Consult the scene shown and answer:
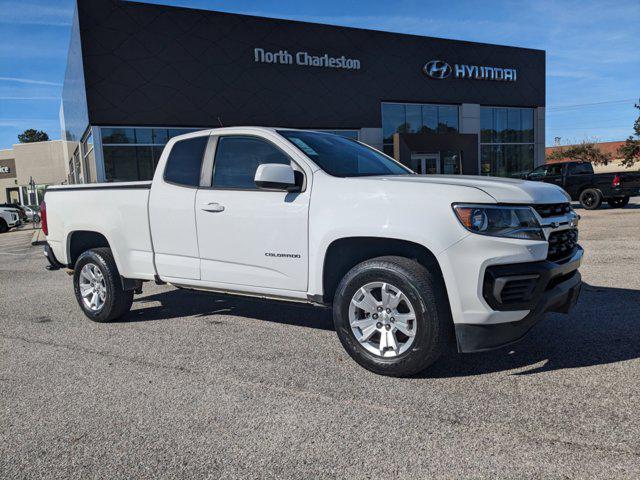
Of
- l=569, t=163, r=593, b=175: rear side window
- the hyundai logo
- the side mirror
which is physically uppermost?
the hyundai logo

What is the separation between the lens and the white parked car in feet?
91.7

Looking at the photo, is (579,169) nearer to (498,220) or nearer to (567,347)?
(567,347)

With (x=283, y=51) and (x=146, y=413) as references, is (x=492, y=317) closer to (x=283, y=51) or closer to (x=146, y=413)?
(x=146, y=413)

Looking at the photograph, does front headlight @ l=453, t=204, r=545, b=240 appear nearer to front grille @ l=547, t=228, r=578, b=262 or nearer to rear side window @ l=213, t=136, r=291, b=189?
front grille @ l=547, t=228, r=578, b=262

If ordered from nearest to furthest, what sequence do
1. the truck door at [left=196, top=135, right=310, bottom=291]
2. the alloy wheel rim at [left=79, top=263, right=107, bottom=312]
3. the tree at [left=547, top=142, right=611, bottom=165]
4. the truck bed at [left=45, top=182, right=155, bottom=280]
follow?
the truck door at [left=196, top=135, right=310, bottom=291], the truck bed at [left=45, top=182, right=155, bottom=280], the alloy wheel rim at [left=79, top=263, right=107, bottom=312], the tree at [left=547, top=142, right=611, bottom=165]

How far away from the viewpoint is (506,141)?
33.9m

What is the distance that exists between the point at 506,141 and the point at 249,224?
106 ft

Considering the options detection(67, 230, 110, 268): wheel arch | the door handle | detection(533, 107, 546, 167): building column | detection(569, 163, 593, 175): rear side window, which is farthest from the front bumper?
detection(533, 107, 546, 167): building column

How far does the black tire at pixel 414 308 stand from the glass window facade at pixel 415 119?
25603mm

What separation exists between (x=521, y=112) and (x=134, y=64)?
942 inches

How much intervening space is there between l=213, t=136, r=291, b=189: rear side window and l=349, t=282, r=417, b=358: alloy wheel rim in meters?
1.40

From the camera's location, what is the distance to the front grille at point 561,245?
383 centimetres

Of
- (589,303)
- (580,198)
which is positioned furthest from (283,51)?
(589,303)

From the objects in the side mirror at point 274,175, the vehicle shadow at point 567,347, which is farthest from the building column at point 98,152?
the vehicle shadow at point 567,347
